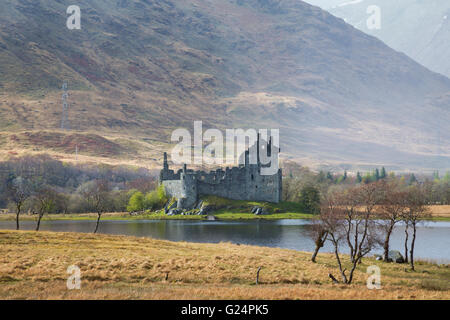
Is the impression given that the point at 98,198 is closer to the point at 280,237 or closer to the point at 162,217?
the point at 280,237

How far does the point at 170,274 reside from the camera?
113 feet

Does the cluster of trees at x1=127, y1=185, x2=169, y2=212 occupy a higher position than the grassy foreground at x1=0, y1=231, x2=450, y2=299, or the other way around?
the cluster of trees at x1=127, y1=185, x2=169, y2=212

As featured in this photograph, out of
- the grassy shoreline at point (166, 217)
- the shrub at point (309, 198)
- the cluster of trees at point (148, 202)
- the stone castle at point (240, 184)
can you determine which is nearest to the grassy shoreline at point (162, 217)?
the grassy shoreline at point (166, 217)

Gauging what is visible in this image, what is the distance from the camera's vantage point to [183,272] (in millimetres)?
35531

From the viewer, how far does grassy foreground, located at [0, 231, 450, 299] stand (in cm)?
2722

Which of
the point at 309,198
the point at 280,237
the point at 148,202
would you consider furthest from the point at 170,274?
the point at 148,202

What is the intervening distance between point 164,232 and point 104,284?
58.9m

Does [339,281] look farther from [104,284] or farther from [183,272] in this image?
[104,284]

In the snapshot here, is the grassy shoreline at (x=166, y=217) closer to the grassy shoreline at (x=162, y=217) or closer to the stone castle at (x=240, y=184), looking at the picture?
the grassy shoreline at (x=162, y=217)

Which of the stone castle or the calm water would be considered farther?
the stone castle

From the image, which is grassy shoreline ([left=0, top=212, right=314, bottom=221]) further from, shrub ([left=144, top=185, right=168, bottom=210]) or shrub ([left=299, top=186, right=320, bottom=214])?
shrub ([left=144, top=185, right=168, bottom=210])

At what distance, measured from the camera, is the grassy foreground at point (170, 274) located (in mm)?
27219

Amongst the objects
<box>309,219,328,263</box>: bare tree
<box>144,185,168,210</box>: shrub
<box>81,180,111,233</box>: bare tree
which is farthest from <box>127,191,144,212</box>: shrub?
<box>309,219,328,263</box>: bare tree
